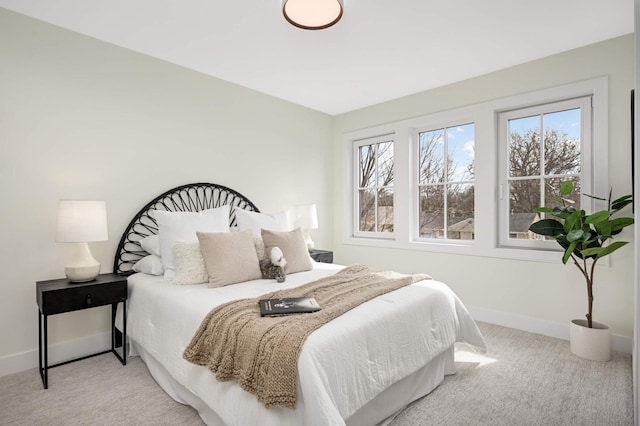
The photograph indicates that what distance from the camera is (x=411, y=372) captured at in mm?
1880

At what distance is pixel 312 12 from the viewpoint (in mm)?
1955

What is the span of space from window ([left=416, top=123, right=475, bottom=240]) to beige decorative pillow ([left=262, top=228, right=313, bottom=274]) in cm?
178

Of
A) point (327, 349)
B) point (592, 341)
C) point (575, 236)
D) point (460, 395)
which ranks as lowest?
point (460, 395)

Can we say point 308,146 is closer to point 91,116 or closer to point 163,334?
point 91,116

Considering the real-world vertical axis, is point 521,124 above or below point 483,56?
below

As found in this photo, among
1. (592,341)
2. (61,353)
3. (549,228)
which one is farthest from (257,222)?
(592,341)

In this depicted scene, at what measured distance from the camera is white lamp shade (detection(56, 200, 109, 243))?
2.27 metres

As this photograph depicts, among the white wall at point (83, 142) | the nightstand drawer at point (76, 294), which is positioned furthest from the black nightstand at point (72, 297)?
the white wall at point (83, 142)

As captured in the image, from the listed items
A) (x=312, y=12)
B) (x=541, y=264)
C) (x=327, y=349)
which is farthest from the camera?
(x=541, y=264)

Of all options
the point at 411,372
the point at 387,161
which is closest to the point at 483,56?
the point at 387,161

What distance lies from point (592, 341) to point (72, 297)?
3745mm

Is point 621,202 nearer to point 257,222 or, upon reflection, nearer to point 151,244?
point 257,222

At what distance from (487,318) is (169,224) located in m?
3.14

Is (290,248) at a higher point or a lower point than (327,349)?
higher
